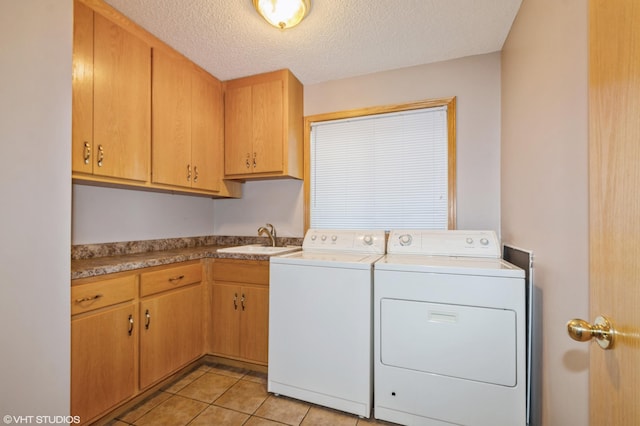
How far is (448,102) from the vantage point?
2.12 m

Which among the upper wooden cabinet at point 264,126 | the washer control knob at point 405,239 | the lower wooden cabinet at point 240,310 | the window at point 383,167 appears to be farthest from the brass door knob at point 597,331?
the upper wooden cabinet at point 264,126

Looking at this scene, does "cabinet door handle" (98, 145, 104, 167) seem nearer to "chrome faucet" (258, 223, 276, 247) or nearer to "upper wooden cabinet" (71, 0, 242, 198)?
"upper wooden cabinet" (71, 0, 242, 198)

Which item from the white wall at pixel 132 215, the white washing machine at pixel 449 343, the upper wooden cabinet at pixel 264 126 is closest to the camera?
the white washing machine at pixel 449 343

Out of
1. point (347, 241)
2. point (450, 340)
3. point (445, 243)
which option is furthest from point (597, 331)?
point (347, 241)

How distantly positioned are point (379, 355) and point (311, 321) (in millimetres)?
430

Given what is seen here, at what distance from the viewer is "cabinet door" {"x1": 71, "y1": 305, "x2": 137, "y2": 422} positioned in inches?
53.1

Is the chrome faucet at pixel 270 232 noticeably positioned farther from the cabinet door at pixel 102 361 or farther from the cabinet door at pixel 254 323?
the cabinet door at pixel 102 361

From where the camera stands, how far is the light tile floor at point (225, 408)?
1545mm

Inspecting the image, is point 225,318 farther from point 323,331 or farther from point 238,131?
point 238,131

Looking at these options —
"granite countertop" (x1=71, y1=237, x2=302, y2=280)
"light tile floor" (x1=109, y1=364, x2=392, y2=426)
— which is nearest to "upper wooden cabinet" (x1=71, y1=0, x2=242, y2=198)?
"granite countertop" (x1=71, y1=237, x2=302, y2=280)

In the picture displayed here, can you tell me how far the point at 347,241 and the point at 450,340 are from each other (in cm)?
95

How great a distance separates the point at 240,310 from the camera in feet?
6.82

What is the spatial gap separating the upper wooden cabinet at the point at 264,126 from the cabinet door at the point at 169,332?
3.64ft

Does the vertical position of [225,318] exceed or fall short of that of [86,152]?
it falls short
